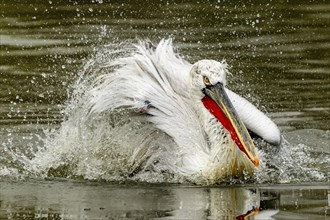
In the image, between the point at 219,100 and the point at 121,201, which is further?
the point at 219,100

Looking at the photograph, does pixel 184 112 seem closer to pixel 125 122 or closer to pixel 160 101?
pixel 160 101

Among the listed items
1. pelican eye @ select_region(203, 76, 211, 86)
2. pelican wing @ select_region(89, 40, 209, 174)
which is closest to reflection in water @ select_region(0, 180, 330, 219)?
pelican wing @ select_region(89, 40, 209, 174)

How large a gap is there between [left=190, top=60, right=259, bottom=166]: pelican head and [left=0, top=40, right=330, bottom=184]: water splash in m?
0.44

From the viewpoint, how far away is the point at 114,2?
1458cm

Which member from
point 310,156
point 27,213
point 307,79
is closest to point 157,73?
point 310,156

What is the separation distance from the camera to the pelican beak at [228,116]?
8.21 meters

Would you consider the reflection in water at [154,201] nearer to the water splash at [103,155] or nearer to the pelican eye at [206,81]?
the water splash at [103,155]

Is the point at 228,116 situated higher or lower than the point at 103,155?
higher

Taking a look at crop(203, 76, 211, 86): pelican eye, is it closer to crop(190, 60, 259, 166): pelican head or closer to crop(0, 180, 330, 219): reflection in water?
crop(190, 60, 259, 166): pelican head

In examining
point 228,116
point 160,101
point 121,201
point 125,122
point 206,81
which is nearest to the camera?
point 121,201

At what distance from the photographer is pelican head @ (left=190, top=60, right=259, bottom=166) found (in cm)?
822

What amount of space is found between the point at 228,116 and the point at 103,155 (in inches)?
49.7

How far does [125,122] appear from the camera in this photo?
9.01 m

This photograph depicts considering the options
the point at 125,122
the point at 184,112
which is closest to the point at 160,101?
the point at 184,112
